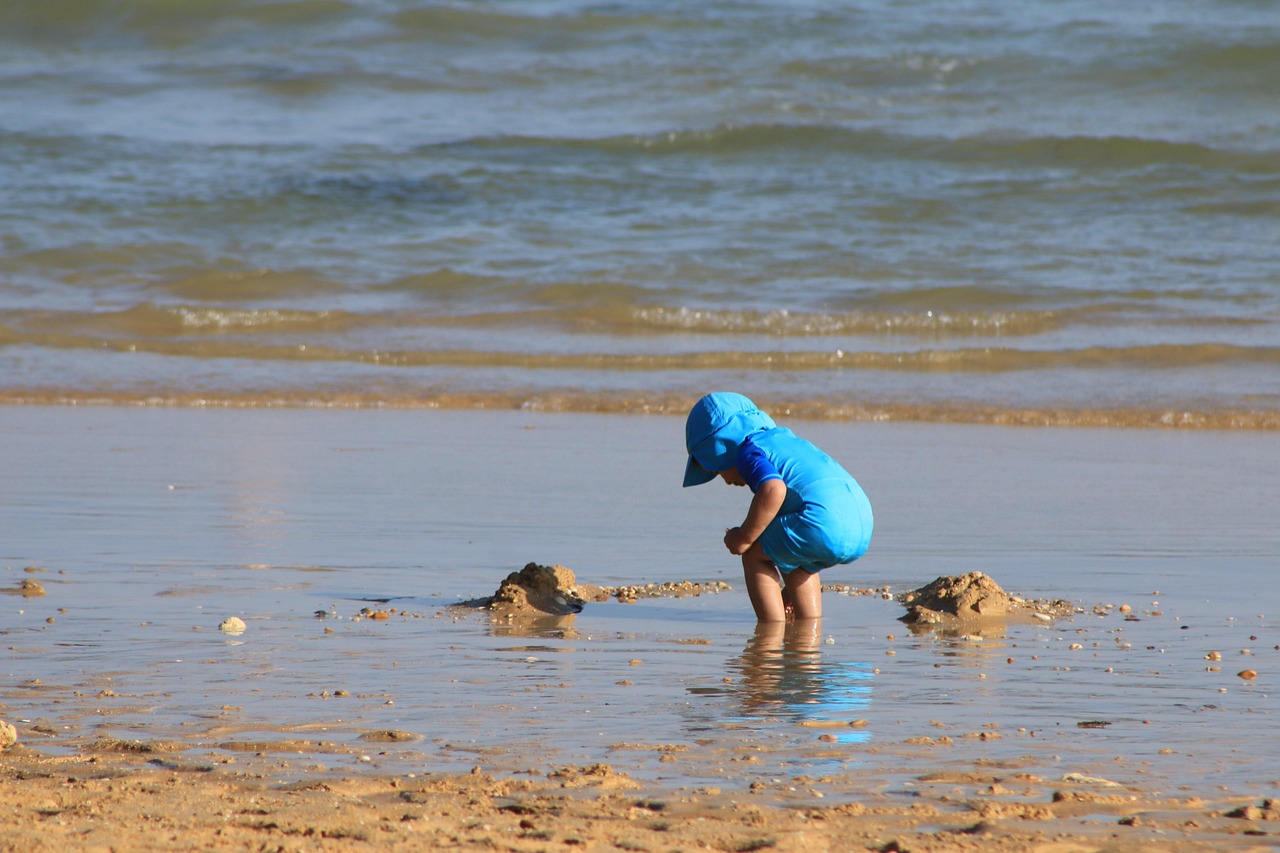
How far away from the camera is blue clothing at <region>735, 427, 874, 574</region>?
392cm

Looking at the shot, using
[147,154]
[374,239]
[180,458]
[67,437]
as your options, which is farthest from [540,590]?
[147,154]

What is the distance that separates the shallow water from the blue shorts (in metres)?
0.18

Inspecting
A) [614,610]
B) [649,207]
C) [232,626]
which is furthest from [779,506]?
[649,207]

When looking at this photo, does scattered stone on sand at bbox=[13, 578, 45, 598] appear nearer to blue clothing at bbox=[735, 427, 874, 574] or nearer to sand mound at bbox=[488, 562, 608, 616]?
sand mound at bbox=[488, 562, 608, 616]

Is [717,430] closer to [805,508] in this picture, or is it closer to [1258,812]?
[805,508]

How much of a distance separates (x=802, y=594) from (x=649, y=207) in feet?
37.6

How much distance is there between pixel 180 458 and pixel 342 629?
318 centimetres

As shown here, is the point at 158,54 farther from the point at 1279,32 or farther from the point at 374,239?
the point at 1279,32

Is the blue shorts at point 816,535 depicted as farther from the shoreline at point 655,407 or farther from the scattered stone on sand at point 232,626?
the shoreline at point 655,407

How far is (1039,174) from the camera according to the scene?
15.8 m

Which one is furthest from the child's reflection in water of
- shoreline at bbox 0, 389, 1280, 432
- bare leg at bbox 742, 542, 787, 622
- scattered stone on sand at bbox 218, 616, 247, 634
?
shoreline at bbox 0, 389, 1280, 432

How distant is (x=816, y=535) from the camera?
12.9 feet

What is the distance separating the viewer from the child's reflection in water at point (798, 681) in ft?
9.29

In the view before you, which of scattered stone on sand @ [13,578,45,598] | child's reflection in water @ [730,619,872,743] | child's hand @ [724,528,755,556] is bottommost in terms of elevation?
child's reflection in water @ [730,619,872,743]
